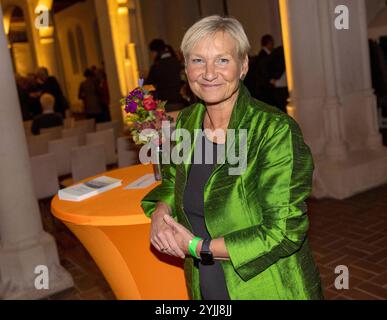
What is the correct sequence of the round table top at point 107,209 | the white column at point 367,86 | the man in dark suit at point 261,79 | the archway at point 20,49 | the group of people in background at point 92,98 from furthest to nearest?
the archway at point 20,49 → the group of people in background at point 92,98 → the man in dark suit at point 261,79 → the white column at point 367,86 → the round table top at point 107,209

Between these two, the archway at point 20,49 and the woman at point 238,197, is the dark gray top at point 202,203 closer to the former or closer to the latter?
the woman at point 238,197

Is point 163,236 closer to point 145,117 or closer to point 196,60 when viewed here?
point 196,60

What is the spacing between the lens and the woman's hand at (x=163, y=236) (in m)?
1.74

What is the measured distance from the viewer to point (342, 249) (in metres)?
4.27

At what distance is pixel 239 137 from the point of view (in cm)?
166

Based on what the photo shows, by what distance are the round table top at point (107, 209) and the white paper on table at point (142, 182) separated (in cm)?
4

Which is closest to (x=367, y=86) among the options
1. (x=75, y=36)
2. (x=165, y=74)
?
(x=165, y=74)

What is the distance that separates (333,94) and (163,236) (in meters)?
4.33

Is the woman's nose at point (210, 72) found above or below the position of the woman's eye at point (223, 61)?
below

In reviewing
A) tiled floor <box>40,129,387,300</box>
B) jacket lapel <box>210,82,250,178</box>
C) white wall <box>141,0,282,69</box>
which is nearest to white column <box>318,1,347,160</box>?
tiled floor <box>40,129,387,300</box>

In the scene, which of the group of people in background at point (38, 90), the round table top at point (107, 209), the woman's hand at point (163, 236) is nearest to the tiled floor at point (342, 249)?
the round table top at point (107, 209)

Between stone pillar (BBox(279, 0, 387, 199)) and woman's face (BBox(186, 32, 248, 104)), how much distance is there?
13.4 ft

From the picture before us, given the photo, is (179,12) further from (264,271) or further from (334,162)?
(264,271)
